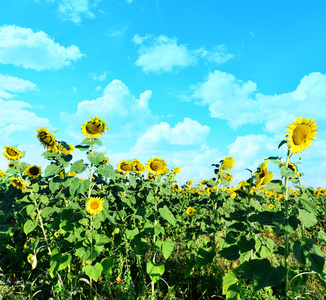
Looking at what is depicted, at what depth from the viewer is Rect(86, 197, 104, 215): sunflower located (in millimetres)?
3287

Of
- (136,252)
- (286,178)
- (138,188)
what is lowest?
(136,252)

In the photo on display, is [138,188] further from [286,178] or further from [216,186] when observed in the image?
[286,178]

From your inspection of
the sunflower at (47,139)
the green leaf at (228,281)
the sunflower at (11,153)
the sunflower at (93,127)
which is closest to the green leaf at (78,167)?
the sunflower at (93,127)

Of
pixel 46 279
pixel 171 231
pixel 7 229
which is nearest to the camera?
pixel 46 279

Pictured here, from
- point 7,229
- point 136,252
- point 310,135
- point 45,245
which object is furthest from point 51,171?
point 310,135

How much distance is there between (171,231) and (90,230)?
3.75 meters

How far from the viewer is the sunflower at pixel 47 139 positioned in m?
3.91

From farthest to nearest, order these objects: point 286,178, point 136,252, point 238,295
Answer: point 136,252 < point 238,295 < point 286,178

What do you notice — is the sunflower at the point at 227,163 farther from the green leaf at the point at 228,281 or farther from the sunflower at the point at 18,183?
the sunflower at the point at 18,183

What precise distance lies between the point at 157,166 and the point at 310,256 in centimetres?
249

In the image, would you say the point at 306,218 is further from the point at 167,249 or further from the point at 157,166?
the point at 157,166

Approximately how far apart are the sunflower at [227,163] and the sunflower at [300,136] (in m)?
1.34

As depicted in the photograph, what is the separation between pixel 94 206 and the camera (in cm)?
333

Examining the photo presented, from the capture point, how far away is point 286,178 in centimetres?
247
